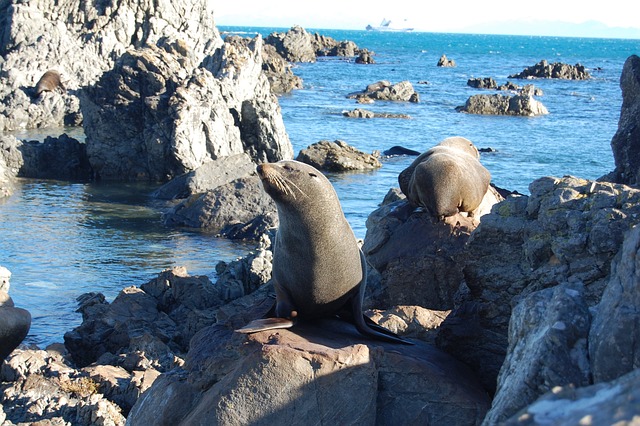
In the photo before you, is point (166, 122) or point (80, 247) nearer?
point (80, 247)

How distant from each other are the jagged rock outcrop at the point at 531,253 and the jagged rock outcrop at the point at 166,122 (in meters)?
16.1

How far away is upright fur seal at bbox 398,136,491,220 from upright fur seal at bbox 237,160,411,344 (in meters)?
3.13

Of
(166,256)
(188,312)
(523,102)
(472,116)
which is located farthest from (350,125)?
(188,312)

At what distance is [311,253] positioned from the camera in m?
6.24

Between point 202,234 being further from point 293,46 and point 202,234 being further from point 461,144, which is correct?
point 293,46

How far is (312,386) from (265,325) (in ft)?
2.43

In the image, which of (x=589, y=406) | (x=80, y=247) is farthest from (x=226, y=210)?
(x=589, y=406)

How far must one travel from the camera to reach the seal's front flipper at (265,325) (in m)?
5.54

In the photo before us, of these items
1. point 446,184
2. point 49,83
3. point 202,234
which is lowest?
point 202,234

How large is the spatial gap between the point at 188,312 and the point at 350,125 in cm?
2439

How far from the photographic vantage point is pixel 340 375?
512 cm

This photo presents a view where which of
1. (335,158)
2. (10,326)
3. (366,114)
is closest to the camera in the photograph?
(10,326)

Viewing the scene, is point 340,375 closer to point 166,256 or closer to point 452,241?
point 452,241

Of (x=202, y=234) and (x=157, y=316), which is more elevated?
(x=157, y=316)
